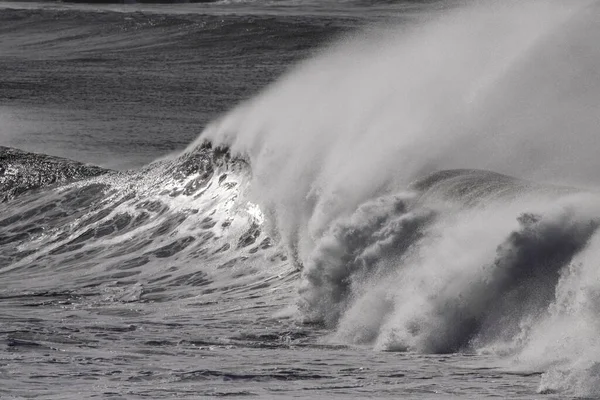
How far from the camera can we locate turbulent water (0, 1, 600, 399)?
31.6 ft

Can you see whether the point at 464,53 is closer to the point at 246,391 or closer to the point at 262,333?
the point at 262,333

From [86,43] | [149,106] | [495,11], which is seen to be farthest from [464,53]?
[86,43]

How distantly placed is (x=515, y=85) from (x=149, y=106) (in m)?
14.6

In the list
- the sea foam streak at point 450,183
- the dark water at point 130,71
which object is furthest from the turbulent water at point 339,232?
the dark water at point 130,71

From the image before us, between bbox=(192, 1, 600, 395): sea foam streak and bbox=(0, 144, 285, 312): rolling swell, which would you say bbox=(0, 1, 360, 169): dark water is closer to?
bbox=(0, 144, 285, 312): rolling swell

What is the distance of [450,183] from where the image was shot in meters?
13.4

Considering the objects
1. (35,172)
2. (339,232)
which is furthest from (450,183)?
(35,172)

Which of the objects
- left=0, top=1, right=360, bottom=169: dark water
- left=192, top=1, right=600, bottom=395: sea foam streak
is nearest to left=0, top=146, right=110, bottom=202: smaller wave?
left=0, top=1, right=360, bottom=169: dark water

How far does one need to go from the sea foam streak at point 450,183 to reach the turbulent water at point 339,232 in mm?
30

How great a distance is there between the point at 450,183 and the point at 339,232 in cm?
134

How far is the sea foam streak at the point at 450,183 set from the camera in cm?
1027

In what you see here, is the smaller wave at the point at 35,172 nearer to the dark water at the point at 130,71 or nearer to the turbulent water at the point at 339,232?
the turbulent water at the point at 339,232

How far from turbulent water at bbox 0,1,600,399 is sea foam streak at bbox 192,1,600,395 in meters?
0.03

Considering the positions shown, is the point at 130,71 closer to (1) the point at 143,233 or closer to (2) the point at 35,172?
(2) the point at 35,172
